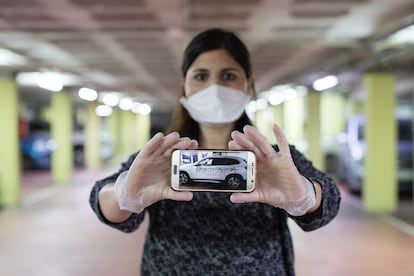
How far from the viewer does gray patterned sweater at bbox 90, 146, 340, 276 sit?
4.00ft

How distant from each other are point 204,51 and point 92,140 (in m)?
16.4

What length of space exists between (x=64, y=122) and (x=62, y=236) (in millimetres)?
6593

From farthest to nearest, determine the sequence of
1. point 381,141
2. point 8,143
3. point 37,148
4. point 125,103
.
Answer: point 125,103 < point 37,148 < point 8,143 < point 381,141

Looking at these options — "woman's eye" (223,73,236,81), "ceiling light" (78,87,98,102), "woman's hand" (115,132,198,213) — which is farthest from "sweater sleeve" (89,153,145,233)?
"ceiling light" (78,87,98,102)

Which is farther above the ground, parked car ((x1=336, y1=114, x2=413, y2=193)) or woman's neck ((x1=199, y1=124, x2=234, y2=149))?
parked car ((x1=336, y1=114, x2=413, y2=193))

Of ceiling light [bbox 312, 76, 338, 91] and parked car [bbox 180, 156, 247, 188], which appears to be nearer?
parked car [bbox 180, 156, 247, 188]

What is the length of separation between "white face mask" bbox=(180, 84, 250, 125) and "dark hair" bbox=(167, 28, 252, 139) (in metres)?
0.03

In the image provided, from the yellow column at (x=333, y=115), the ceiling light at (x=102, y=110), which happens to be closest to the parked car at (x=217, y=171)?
the ceiling light at (x=102, y=110)

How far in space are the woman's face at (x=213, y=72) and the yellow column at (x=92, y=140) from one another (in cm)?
1587

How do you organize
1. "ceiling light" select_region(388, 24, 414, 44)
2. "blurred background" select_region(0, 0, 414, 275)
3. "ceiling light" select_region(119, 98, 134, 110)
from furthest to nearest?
1. "ceiling light" select_region(119, 98, 134, 110)
2. "ceiling light" select_region(388, 24, 414, 44)
3. "blurred background" select_region(0, 0, 414, 275)

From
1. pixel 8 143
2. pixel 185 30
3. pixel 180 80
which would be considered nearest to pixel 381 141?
pixel 185 30

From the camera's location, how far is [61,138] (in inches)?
A: 491

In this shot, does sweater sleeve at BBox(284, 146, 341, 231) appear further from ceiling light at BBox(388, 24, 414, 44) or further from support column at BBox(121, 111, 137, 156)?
support column at BBox(121, 111, 137, 156)

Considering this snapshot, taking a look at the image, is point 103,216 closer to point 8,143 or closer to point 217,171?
point 217,171
